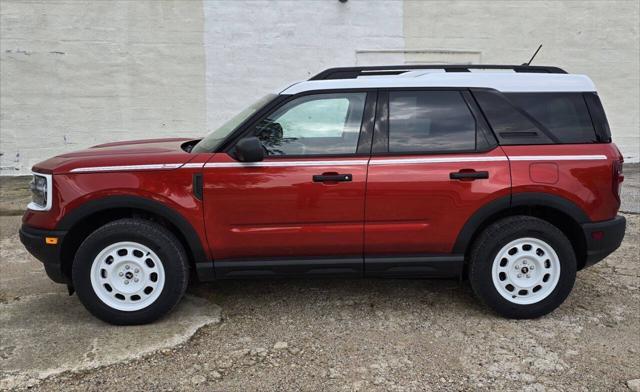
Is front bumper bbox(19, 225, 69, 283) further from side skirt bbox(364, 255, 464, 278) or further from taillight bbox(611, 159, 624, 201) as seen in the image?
taillight bbox(611, 159, 624, 201)

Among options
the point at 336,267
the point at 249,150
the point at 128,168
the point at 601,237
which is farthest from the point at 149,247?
the point at 601,237

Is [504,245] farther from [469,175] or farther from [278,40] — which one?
[278,40]

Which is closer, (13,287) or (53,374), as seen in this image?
(53,374)

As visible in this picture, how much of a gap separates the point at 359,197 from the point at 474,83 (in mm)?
1226

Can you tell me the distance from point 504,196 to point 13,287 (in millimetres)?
4213

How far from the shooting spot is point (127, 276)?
3.45 metres

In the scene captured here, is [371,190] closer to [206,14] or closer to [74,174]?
[74,174]

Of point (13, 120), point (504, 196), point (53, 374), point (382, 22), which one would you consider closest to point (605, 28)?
point (382, 22)

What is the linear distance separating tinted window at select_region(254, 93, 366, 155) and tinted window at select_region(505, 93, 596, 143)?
120cm

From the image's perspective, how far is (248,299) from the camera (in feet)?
13.0

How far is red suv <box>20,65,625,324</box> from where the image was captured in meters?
3.37

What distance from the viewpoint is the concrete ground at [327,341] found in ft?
9.30

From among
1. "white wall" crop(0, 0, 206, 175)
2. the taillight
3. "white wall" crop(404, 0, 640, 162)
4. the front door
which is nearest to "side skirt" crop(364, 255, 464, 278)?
the front door

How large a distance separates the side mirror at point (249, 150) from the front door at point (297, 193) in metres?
0.06
